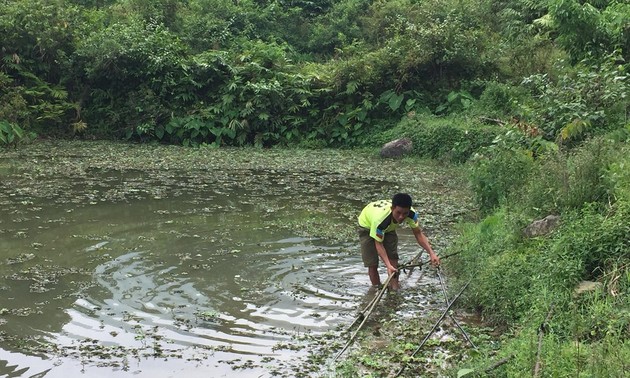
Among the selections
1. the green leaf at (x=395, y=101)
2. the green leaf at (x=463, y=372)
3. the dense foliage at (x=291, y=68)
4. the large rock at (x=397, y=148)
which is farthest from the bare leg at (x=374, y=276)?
the green leaf at (x=395, y=101)

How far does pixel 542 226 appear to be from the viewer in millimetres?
6672

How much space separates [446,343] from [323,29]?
73.3 ft

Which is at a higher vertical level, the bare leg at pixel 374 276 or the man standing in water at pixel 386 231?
the man standing in water at pixel 386 231

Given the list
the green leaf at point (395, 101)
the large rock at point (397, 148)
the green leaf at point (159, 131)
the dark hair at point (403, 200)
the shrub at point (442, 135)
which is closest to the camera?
the dark hair at point (403, 200)

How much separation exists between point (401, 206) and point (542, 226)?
1510 mm

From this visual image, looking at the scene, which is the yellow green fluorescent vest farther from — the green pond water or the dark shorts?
the green pond water

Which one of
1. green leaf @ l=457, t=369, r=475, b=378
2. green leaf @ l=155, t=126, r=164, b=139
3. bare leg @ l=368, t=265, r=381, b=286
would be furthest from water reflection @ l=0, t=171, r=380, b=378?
green leaf @ l=155, t=126, r=164, b=139

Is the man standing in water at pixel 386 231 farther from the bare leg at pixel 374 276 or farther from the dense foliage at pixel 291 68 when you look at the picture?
the dense foliage at pixel 291 68

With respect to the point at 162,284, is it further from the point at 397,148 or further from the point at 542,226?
the point at 397,148

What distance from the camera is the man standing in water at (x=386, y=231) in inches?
259

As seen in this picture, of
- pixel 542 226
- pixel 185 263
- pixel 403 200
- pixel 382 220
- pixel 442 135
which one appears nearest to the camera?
pixel 403 200

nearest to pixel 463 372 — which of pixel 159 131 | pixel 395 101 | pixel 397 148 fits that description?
pixel 397 148

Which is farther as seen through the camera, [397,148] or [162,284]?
[397,148]

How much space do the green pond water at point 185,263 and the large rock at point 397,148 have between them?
93.6 inches
